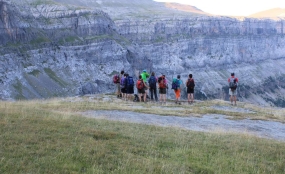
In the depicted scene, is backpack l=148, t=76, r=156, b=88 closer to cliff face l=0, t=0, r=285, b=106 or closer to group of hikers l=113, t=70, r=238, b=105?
group of hikers l=113, t=70, r=238, b=105

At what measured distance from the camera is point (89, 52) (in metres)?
127

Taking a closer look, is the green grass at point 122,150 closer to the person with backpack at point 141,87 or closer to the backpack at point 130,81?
the person with backpack at point 141,87

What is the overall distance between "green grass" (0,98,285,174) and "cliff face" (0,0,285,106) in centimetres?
7240

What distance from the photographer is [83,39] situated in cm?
13038

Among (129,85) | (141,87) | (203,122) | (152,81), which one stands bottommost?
(203,122)

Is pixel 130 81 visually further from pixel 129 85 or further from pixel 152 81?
pixel 152 81

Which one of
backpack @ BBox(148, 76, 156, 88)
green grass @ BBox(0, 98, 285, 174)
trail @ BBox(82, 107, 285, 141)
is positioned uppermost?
backpack @ BBox(148, 76, 156, 88)

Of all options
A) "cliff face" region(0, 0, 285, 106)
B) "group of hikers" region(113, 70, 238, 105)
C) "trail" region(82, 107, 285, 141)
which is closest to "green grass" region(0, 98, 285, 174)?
"trail" region(82, 107, 285, 141)

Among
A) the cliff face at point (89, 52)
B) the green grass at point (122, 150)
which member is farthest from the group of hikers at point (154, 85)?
the cliff face at point (89, 52)

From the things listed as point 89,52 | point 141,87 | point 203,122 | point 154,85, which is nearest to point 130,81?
point 141,87

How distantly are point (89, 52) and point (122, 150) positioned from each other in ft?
382

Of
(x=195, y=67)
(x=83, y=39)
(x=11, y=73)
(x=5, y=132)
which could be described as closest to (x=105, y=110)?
(x=5, y=132)

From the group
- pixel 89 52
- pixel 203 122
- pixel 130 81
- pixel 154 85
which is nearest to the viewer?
pixel 203 122

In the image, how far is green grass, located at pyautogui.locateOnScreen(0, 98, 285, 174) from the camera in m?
11.1
